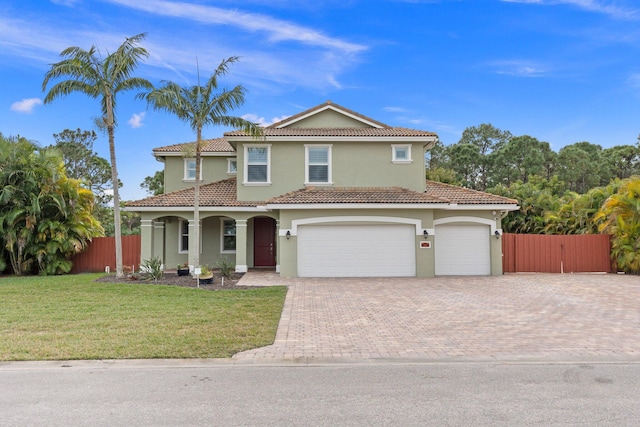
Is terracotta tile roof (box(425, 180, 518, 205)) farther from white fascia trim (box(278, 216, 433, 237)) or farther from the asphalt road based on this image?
the asphalt road

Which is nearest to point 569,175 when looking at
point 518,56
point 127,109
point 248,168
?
point 518,56

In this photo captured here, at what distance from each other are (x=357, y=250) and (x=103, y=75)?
451 inches

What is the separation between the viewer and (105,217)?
113 feet

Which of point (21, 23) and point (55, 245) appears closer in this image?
point (21, 23)

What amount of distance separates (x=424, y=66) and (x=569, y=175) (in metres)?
27.7

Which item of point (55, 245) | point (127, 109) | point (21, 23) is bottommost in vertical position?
point (55, 245)

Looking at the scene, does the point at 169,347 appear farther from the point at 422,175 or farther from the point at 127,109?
the point at 422,175

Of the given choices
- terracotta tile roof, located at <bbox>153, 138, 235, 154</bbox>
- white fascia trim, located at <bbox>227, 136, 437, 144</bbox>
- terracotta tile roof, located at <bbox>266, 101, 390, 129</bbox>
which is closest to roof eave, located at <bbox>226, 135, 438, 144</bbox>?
white fascia trim, located at <bbox>227, 136, 437, 144</bbox>

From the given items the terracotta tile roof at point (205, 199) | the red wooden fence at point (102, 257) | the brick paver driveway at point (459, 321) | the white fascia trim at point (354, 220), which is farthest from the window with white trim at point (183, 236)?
the brick paver driveway at point (459, 321)

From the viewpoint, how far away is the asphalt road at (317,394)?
396 cm

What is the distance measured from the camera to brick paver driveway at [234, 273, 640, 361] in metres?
6.29

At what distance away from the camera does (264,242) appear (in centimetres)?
1906

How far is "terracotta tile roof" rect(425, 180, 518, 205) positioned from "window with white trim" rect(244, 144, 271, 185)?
287 inches

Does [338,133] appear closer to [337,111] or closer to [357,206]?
[337,111]
